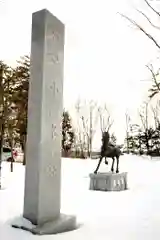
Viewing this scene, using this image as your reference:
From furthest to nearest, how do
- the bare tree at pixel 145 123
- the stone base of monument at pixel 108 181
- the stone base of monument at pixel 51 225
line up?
the stone base of monument at pixel 108 181, the bare tree at pixel 145 123, the stone base of monument at pixel 51 225

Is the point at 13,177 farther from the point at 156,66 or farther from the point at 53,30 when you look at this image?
the point at 156,66

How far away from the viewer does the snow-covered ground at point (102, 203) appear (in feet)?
4.69

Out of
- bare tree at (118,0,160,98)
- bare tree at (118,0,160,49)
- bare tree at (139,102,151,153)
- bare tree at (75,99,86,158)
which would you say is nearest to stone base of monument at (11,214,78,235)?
bare tree at (75,99,86,158)

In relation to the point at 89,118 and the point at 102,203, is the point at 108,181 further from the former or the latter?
the point at 89,118

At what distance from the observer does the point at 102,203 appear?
1.76 metres

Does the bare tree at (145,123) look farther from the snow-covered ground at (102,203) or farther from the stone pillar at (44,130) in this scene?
the stone pillar at (44,130)

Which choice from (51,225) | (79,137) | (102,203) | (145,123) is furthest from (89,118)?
(51,225)

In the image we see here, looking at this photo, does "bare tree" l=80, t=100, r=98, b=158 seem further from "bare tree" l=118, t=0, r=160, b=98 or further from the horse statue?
"bare tree" l=118, t=0, r=160, b=98

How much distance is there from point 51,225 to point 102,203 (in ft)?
1.31

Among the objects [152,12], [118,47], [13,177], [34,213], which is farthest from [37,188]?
[152,12]

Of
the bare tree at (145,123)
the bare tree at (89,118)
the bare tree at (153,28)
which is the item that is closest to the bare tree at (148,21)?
the bare tree at (153,28)

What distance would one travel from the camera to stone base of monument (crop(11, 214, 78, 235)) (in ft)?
4.65

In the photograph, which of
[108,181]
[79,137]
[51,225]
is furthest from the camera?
[108,181]

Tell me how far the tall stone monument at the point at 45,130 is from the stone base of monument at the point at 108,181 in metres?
0.48
